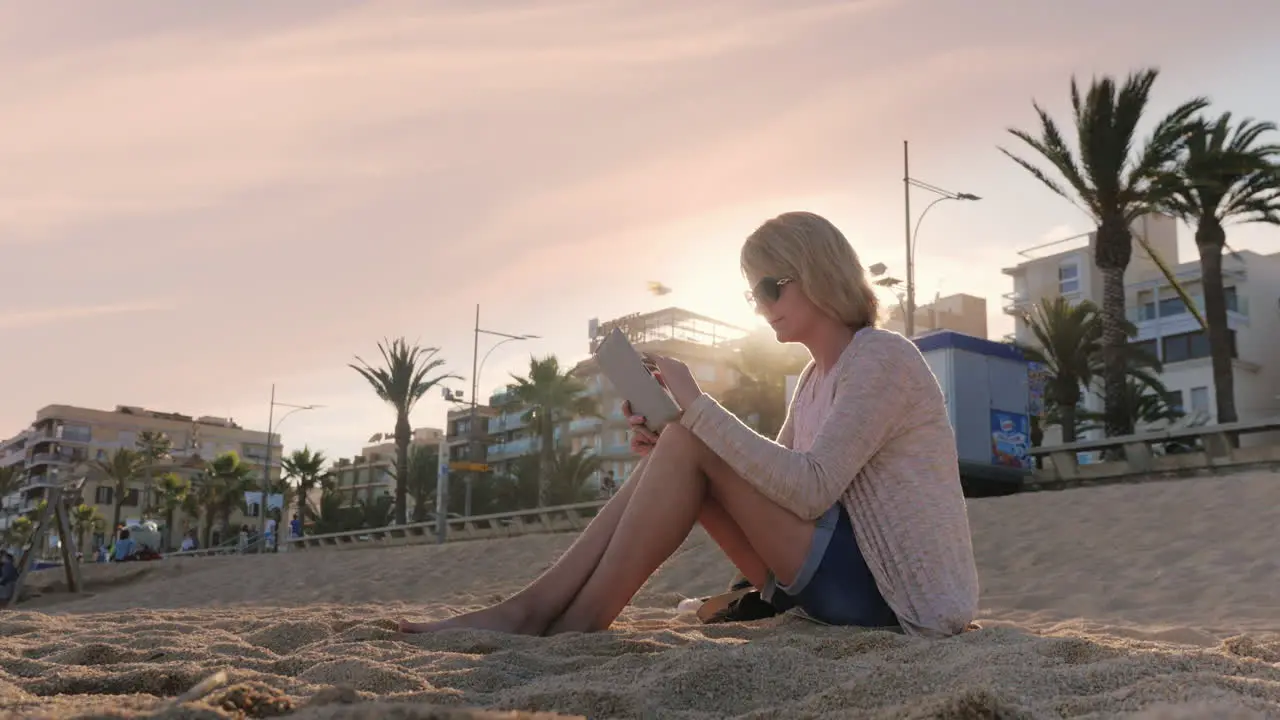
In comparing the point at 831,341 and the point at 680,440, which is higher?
the point at 831,341

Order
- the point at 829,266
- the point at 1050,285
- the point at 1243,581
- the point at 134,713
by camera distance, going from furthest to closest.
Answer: the point at 1050,285, the point at 1243,581, the point at 829,266, the point at 134,713

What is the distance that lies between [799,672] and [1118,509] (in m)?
7.50

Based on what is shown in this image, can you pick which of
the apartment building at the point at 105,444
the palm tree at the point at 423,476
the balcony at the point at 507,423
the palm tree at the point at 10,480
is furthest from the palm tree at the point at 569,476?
the palm tree at the point at 10,480

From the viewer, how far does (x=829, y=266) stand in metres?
2.91

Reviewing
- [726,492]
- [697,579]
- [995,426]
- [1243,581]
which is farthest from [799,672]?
[995,426]

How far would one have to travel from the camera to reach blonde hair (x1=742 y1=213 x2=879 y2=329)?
2.90m

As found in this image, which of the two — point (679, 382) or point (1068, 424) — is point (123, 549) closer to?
point (1068, 424)

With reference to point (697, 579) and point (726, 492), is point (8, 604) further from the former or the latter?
point (726, 492)

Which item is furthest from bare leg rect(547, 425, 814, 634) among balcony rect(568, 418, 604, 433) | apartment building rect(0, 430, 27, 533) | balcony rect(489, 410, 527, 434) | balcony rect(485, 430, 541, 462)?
apartment building rect(0, 430, 27, 533)

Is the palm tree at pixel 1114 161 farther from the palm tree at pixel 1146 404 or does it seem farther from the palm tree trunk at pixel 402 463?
the palm tree trunk at pixel 402 463

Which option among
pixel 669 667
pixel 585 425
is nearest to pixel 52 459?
pixel 585 425

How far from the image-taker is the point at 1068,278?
146 feet

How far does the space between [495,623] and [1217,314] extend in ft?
69.2

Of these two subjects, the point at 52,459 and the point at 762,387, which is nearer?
the point at 762,387
